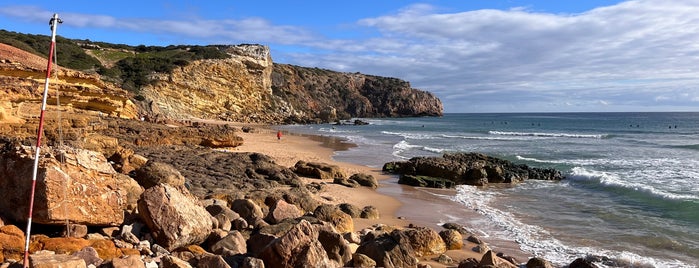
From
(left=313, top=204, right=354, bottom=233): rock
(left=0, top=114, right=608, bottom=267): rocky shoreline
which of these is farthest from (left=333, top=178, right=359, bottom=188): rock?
(left=0, top=114, right=608, bottom=267): rocky shoreline

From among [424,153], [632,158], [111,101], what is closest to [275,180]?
[111,101]

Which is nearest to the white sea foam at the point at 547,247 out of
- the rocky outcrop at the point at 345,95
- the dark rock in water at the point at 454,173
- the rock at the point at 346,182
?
the rock at the point at 346,182

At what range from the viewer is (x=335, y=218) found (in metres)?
9.92

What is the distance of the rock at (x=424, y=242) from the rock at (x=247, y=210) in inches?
106

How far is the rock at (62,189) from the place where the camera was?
6.25m

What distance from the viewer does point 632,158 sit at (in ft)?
99.7

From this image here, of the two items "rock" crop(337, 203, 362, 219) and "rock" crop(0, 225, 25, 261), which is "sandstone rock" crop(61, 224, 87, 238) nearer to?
"rock" crop(0, 225, 25, 261)

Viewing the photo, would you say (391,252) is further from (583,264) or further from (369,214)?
(369,214)

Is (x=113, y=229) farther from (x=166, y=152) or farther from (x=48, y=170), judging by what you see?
(x=166, y=152)

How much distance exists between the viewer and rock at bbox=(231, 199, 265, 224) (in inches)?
354

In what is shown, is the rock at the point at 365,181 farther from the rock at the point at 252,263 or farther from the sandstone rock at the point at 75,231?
the sandstone rock at the point at 75,231

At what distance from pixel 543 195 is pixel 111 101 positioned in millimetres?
20341

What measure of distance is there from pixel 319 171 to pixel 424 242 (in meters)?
9.59

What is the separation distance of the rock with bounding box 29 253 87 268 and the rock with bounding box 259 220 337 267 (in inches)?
87.4
